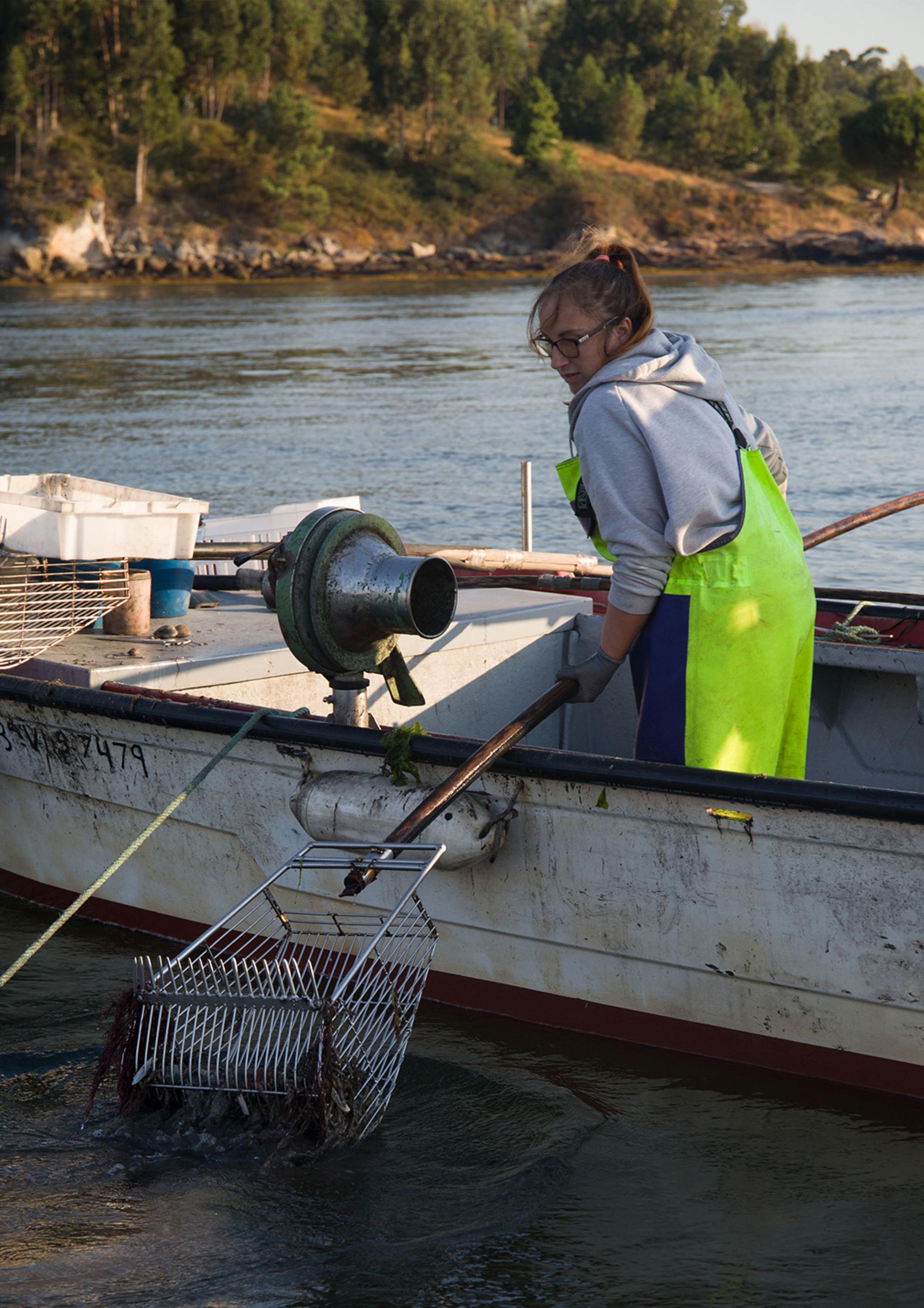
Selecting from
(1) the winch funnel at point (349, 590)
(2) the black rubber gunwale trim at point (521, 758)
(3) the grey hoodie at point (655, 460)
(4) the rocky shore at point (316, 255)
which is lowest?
(2) the black rubber gunwale trim at point (521, 758)

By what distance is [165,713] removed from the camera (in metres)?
4.13

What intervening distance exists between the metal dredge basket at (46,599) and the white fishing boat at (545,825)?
0.11m

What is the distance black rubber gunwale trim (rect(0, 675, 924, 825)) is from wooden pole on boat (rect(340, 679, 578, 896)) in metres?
0.08

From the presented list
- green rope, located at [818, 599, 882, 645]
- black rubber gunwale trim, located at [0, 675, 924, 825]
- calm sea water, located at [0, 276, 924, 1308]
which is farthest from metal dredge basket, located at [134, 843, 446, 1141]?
green rope, located at [818, 599, 882, 645]

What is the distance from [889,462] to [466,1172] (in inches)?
504

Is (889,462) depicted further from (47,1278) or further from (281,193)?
(281,193)

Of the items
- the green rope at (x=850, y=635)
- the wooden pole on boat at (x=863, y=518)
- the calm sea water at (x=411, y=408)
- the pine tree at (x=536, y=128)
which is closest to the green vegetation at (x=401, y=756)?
the green rope at (x=850, y=635)

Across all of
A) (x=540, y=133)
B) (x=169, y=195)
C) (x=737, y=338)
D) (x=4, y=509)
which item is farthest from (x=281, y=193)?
(x=4, y=509)

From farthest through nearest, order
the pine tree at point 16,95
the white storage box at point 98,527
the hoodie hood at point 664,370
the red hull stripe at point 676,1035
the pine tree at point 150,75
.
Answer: the pine tree at point 150,75, the pine tree at point 16,95, the white storage box at point 98,527, the red hull stripe at point 676,1035, the hoodie hood at point 664,370

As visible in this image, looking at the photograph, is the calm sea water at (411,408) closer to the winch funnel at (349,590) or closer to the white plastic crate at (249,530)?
the white plastic crate at (249,530)

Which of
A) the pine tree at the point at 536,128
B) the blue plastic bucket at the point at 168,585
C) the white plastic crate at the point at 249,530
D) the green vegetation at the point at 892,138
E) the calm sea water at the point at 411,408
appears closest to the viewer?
the blue plastic bucket at the point at 168,585

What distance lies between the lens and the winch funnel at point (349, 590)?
11.8 feet

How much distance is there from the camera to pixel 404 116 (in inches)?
2997

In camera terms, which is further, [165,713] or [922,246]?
[922,246]
